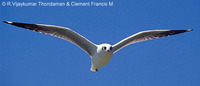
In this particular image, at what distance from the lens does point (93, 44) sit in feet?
28.9

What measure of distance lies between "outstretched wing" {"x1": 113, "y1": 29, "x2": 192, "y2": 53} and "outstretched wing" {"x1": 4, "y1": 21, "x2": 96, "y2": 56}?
0.77 metres

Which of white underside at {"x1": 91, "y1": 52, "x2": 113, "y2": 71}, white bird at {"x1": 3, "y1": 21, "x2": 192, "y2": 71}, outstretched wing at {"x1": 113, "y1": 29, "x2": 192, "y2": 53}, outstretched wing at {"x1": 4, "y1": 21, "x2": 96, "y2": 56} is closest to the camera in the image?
outstretched wing at {"x1": 4, "y1": 21, "x2": 96, "y2": 56}

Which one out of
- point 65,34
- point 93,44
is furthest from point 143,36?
point 65,34

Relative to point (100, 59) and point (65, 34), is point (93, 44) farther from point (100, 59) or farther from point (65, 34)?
point (65, 34)

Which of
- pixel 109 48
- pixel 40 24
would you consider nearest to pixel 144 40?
pixel 109 48

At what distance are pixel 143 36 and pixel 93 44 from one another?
61.1 inches

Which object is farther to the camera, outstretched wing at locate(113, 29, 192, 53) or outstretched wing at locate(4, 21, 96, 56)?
outstretched wing at locate(113, 29, 192, 53)

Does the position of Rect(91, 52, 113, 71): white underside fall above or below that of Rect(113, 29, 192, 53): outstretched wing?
below

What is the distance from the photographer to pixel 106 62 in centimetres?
870

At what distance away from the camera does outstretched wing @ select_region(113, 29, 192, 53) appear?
8906mm

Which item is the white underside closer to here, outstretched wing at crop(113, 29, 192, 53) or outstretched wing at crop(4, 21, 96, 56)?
outstretched wing at crop(4, 21, 96, 56)

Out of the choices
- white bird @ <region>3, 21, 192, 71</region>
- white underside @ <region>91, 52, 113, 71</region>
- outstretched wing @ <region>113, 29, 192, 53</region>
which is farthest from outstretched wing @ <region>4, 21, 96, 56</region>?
outstretched wing @ <region>113, 29, 192, 53</region>

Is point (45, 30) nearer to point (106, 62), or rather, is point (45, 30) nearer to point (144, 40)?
point (106, 62)

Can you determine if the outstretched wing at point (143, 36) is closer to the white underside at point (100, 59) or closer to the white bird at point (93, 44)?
the white bird at point (93, 44)
